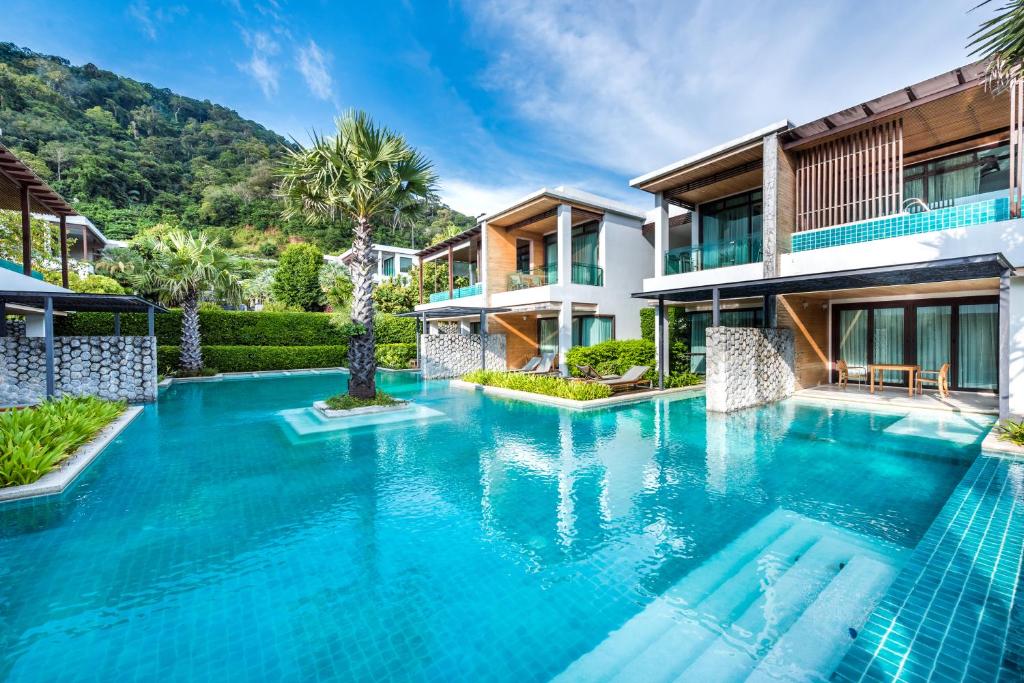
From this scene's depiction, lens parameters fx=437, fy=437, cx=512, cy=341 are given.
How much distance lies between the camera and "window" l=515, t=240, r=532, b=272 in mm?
22297

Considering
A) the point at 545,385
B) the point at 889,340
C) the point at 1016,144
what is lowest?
the point at 545,385

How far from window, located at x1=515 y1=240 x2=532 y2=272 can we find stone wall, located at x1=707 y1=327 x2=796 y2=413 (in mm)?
12352

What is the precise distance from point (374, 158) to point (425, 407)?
22.9 feet

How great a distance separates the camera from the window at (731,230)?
45.0 feet

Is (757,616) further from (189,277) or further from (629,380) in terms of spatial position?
(189,277)

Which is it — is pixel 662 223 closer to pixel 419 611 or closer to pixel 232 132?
pixel 419 611

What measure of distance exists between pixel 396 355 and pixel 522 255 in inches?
337

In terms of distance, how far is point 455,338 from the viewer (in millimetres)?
20656

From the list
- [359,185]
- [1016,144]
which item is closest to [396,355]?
[359,185]

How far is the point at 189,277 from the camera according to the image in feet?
59.0

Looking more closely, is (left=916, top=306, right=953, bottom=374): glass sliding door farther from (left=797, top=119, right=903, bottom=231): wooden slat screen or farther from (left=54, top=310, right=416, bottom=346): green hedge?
(left=54, top=310, right=416, bottom=346): green hedge

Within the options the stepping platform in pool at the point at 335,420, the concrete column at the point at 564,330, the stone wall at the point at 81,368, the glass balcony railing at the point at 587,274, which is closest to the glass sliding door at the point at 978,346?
the glass balcony railing at the point at 587,274

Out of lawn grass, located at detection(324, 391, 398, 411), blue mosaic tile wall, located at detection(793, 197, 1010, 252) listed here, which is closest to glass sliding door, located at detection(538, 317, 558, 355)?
lawn grass, located at detection(324, 391, 398, 411)

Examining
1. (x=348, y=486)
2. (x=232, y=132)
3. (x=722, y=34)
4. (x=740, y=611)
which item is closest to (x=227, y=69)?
(x=232, y=132)
